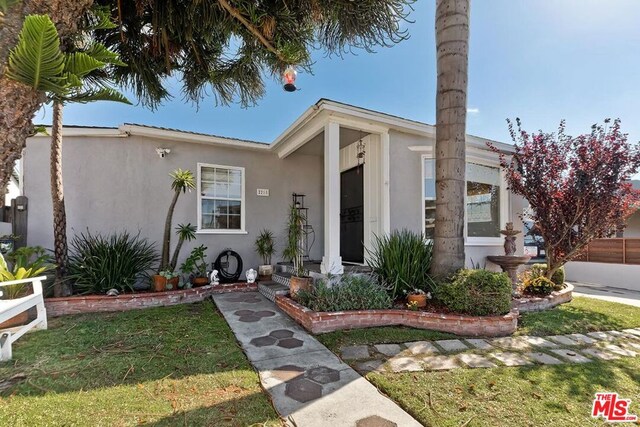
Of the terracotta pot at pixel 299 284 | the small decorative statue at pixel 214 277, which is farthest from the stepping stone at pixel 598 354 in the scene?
the small decorative statue at pixel 214 277

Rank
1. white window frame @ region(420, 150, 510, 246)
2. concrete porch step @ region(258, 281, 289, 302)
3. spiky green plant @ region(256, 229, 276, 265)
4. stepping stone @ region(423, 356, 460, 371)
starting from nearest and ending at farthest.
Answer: stepping stone @ region(423, 356, 460, 371) → concrete porch step @ region(258, 281, 289, 302) → white window frame @ region(420, 150, 510, 246) → spiky green plant @ region(256, 229, 276, 265)

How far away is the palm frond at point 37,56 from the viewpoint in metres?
1.42

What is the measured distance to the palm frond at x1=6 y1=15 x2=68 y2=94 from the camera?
1.42 metres

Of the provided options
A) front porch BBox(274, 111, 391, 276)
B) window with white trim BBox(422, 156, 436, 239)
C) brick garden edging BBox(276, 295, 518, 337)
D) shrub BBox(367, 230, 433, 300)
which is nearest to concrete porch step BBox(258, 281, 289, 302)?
front porch BBox(274, 111, 391, 276)

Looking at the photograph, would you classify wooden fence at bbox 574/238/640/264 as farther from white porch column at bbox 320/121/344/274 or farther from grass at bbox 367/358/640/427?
white porch column at bbox 320/121/344/274

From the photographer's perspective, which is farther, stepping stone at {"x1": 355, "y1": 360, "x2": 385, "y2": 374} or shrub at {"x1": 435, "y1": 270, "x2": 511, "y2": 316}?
shrub at {"x1": 435, "y1": 270, "x2": 511, "y2": 316}

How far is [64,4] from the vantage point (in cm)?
178

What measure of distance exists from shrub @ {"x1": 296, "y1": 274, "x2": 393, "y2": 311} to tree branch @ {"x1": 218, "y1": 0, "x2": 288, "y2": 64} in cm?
402

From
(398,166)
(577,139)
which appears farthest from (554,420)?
(577,139)

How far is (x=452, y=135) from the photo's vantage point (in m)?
5.48

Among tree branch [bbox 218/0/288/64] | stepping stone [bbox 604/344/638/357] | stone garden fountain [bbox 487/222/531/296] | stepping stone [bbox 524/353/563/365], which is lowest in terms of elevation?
stepping stone [bbox 604/344/638/357]

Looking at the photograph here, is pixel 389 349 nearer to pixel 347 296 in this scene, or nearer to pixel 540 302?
pixel 347 296

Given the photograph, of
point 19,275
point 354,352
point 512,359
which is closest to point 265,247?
point 19,275

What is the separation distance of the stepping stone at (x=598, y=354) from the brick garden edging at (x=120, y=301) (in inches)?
257
